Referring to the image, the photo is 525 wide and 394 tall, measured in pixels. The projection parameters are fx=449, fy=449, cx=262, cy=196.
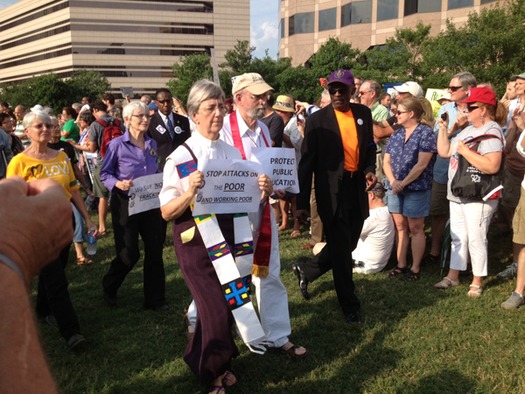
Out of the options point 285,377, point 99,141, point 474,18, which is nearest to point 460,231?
point 285,377

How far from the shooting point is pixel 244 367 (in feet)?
12.2

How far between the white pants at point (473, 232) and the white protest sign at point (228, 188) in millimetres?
2899

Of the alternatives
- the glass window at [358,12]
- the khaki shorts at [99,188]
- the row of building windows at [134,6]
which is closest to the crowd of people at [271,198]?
the khaki shorts at [99,188]

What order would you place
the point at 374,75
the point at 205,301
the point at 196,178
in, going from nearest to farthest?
the point at 196,178
the point at 205,301
the point at 374,75

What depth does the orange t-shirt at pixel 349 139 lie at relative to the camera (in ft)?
14.4

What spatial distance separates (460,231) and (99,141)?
6.08 meters

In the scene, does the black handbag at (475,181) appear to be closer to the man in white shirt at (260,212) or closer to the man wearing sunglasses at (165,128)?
the man in white shirt at (260,212)

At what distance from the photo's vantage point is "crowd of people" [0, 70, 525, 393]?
3.20m

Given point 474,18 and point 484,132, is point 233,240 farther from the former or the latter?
point 474,18

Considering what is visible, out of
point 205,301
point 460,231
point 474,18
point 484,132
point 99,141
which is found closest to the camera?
point 205,301

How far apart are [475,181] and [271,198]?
2.41m

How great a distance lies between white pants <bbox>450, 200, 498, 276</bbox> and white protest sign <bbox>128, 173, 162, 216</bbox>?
346cm

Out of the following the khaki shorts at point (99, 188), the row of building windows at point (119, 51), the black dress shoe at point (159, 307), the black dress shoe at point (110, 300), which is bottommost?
the black dress shoe at point (159, 307)

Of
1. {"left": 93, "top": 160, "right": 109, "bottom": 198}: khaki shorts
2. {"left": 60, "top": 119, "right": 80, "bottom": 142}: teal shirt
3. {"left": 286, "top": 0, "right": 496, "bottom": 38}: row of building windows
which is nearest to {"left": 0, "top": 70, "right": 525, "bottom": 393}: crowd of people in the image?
{"left": 93, "top": 160, "right": 109, "bottom": 198}: khaki shorts
